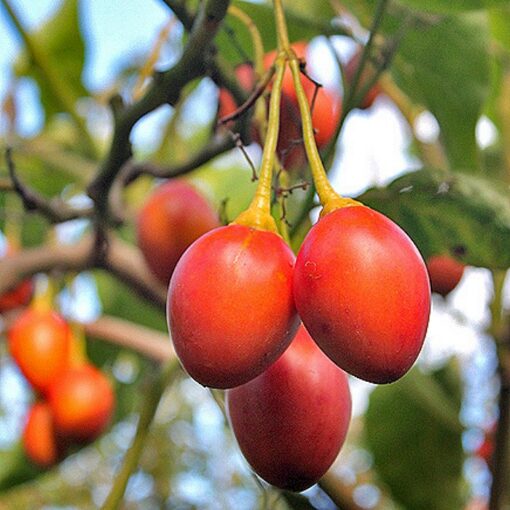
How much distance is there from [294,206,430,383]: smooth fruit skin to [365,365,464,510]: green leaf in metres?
0.66

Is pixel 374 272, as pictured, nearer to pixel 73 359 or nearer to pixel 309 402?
pixel 309 402

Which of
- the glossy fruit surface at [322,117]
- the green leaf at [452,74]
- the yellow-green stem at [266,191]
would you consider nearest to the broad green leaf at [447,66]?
the green leaf at [452,74]

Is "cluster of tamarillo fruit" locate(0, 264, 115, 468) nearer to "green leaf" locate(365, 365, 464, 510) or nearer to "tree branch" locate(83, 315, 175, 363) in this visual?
"tree branch" locate(83, 315, 175, 363)

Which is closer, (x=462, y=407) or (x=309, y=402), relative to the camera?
(x=309, y=402)

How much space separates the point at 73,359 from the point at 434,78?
58 cm

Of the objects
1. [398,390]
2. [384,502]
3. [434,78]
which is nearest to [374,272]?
[434,78]

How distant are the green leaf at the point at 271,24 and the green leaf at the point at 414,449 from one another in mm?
441

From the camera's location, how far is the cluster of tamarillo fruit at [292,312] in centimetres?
37

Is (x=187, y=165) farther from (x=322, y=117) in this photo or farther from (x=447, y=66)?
(x=447, y=66)

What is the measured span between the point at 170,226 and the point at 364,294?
48cm

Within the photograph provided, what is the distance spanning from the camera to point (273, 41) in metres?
0.83

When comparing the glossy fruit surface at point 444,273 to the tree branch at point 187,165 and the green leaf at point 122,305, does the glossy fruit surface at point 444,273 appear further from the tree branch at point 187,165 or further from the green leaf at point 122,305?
the green leaf at point 122,305

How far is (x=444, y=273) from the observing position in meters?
0.77

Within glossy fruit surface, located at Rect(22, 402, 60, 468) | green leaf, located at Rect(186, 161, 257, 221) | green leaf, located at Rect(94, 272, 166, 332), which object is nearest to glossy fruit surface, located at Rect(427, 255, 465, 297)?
green leaf, located at Rect(186, 161, 257, 221)
